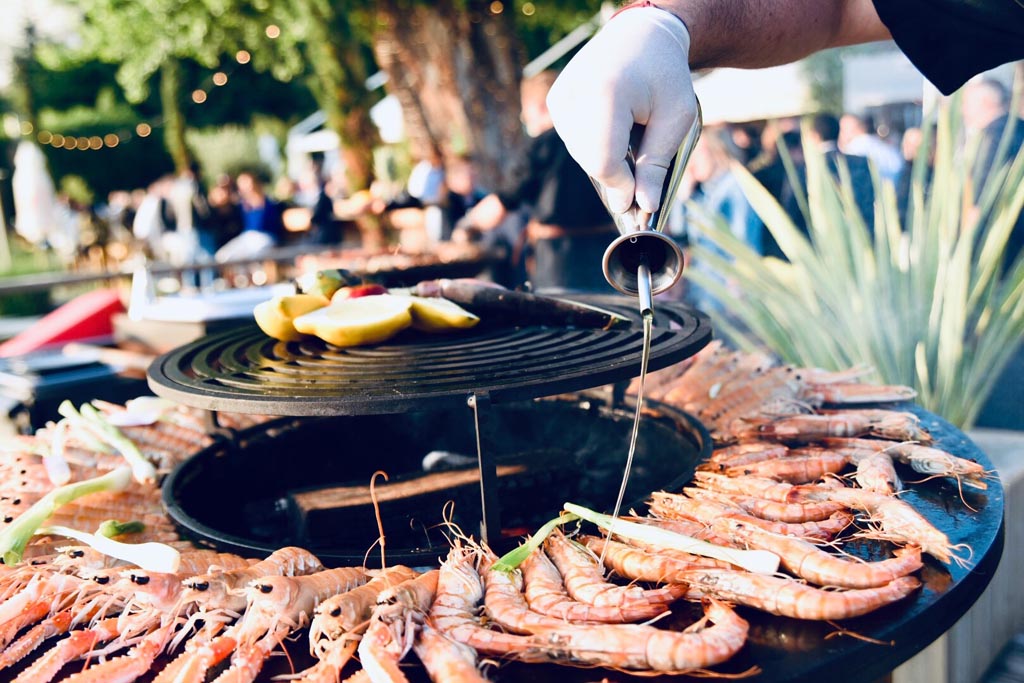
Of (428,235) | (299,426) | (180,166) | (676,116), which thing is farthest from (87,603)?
(180,166)

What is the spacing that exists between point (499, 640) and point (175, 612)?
0.66 meters

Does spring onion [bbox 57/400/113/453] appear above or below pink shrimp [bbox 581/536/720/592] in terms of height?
above

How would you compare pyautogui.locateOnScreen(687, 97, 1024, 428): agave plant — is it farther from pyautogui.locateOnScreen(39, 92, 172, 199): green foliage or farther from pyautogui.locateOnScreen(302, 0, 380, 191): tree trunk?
pyautogui.locateOnScreen(39, 92, 172, 199): green foliage

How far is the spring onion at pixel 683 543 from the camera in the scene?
147cm

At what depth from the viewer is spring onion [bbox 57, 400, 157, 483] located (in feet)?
7.64

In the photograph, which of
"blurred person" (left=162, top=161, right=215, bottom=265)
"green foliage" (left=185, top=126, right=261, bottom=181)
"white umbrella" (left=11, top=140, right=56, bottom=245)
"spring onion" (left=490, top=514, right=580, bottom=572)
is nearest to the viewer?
"spring onion" (left=490, top=514, right=580, bottom=572)

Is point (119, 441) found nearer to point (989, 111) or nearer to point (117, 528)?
point (117, 528)

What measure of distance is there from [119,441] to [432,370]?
3.77ft

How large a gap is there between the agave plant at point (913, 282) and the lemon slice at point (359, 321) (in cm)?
207

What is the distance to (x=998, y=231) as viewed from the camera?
3.38m

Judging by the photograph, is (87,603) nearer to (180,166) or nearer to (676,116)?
(676,116)

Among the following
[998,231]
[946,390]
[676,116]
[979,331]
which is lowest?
[946,390]

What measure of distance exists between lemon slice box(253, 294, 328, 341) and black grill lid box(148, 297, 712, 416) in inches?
2.5

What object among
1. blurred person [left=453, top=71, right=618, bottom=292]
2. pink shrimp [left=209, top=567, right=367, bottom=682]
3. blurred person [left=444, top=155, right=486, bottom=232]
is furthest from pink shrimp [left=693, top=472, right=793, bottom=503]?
blurred person [left=444, top=155, right=486, bottom=232]
